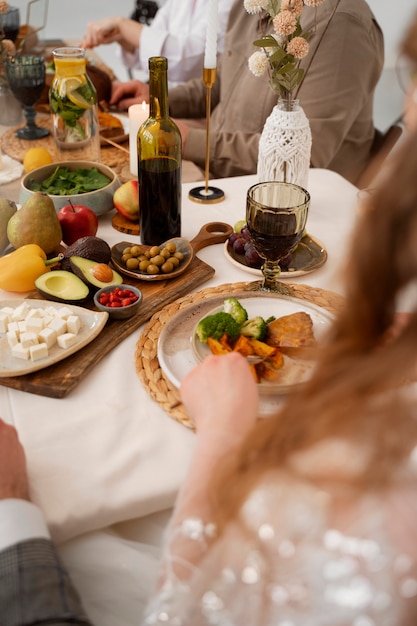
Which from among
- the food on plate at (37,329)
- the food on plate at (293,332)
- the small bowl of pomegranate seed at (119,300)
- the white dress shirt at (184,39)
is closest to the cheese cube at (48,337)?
the food on plate at (37,329)

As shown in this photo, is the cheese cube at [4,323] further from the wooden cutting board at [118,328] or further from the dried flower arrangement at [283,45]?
the dried flower arrangement at [283,45]

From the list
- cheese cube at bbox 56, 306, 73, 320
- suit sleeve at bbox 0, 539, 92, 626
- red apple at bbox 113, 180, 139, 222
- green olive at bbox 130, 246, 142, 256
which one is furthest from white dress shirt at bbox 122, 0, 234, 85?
suit sleeve at bbox 0, 539, 92, 626

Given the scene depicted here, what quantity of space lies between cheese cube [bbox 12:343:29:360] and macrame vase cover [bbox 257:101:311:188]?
742 millimetres

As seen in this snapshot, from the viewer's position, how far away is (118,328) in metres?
0.98

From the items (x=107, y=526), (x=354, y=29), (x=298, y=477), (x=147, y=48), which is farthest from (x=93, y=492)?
(x=147, y=48)

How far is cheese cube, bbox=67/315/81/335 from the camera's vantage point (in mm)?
922

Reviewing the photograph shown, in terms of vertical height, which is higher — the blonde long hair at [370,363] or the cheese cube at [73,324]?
the blonde long hair at [370,363]

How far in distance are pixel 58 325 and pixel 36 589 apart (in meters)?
0.41

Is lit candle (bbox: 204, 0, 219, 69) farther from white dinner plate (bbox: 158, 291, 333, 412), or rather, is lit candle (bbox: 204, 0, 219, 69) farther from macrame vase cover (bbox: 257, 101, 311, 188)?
white dinner plate (bbox: 158, 291, 333, 412)

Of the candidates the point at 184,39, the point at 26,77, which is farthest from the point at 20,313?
the point at 184,39

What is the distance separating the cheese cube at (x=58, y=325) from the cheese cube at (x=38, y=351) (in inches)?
1.4

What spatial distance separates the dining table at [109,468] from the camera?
670 mm

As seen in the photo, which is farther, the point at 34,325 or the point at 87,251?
the point at 87,251

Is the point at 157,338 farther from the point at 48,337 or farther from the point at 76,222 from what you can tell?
the point at 76,222
